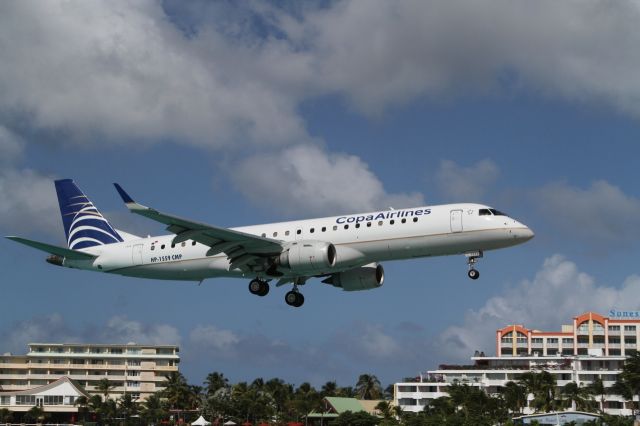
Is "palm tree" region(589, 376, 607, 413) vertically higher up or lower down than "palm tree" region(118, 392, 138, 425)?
higher up

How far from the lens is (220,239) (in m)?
50.5

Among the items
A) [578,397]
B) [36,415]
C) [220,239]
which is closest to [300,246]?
[220,239]

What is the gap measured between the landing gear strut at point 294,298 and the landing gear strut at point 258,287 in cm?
156

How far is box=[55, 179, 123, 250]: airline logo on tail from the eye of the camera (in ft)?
196

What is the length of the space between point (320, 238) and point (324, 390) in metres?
139

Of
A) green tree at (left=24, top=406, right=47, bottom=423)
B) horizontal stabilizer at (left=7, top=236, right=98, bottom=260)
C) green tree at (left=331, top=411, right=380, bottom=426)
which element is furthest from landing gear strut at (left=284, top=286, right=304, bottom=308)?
green tree at (left=24, top=406, right=47, bottom=423)

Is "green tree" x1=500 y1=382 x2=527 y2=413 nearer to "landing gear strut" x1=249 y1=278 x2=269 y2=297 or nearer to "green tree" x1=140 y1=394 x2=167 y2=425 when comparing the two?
"green tree" x1=140 y1=394 x2=167 y2=425

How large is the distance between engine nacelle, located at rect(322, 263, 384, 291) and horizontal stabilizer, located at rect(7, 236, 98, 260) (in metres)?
16.1

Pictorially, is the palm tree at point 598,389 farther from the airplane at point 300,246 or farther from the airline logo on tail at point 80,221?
the airline logo on tail at point 80,221

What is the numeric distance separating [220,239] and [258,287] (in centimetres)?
535

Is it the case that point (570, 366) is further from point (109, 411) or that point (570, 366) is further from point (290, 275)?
point (290, 275)

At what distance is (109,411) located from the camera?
15025 centimetres

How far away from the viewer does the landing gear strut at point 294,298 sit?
55.4 meters

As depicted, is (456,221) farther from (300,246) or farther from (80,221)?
(80,221)
